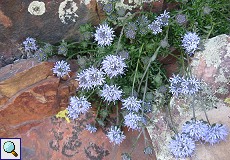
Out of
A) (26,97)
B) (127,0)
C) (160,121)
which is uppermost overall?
(127,0)

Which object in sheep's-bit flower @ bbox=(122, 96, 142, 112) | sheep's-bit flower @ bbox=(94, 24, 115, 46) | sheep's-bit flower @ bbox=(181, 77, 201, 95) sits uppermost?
sheep's-bit flower @ bbox=(94, 24, 115, 46)

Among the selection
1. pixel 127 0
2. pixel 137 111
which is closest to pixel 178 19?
pixel 127 0

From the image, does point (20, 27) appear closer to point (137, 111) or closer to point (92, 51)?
point (92, 51)

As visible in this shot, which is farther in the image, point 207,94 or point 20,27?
point 20,27

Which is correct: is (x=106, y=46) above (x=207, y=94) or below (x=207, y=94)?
above

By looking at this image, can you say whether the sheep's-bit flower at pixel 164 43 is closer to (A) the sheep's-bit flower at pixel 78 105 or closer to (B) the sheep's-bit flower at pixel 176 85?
(B) the sheep's-bit flower at pixel 176 85

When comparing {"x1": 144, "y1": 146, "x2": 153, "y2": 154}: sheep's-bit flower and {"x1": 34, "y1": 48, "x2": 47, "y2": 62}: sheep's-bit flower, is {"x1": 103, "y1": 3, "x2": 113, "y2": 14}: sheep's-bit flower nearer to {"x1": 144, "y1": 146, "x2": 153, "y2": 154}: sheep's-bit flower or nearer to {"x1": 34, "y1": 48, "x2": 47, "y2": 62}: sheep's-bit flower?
{"x1": 34, "y1": 48, "x2": 47, "y2": 62}: sheep's-bit flower

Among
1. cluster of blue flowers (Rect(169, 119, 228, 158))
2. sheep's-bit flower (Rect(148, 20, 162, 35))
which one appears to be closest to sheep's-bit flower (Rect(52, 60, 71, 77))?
sheep's-bit flower (Rect(148, 20, 162, 35))
